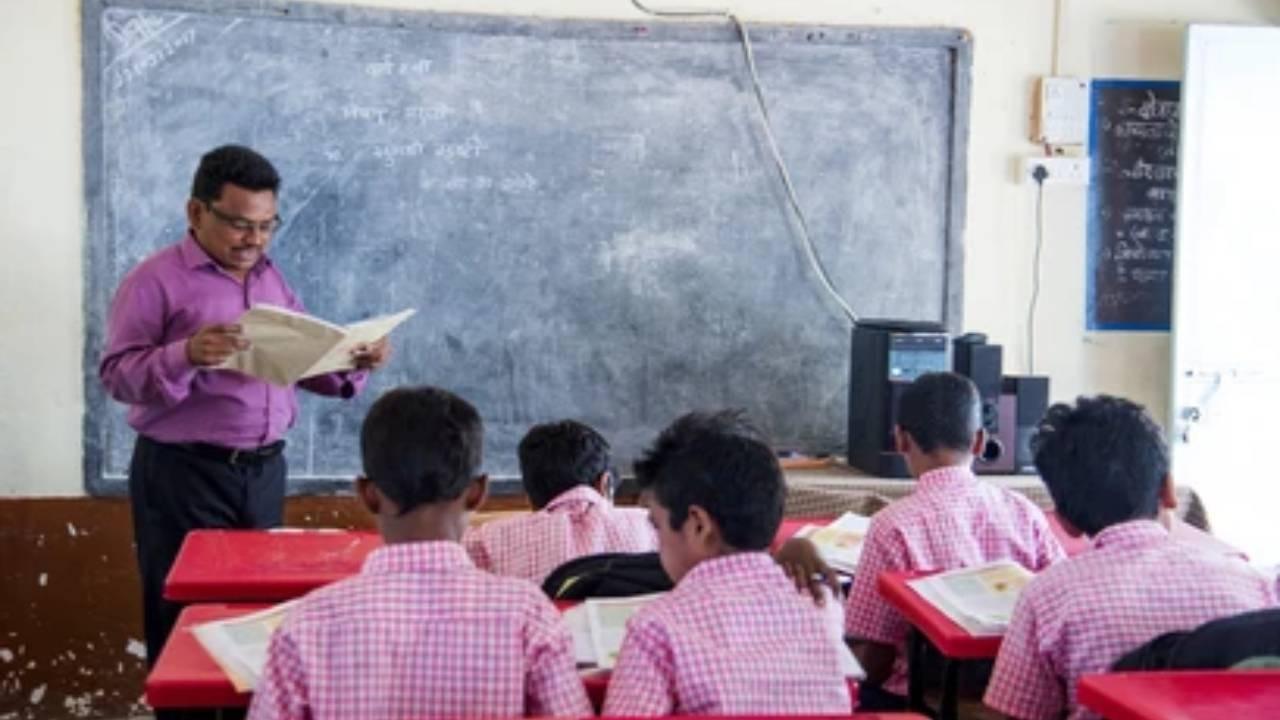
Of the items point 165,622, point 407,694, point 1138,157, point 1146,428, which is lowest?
point 165,622

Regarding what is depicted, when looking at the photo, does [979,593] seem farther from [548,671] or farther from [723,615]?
[548,671]

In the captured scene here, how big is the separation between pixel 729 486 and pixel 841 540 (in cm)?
126

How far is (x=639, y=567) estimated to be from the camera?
2.57 meters

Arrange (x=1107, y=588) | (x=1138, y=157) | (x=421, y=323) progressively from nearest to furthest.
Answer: (x=1107, y=588) → (x=421, y=323) → (x=1138, y=157)

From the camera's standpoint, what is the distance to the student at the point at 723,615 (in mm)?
1920

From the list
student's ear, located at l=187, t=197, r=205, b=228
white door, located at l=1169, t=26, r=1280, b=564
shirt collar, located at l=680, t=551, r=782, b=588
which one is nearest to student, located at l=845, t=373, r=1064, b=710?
shirt collar, located at l=680, t=551, r=782, b=588

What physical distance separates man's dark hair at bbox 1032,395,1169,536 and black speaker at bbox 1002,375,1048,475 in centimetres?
215

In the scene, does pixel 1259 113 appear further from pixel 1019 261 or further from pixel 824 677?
pixel 824 677

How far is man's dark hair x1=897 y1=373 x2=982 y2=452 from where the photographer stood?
3061 millimetres

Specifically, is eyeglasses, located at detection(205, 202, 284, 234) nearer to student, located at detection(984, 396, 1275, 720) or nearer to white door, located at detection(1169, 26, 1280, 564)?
student, located at detection(984, 396, 1275, 720)

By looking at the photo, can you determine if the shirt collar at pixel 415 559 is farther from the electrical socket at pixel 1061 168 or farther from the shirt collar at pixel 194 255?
the electrical socket at pixel 1061 168

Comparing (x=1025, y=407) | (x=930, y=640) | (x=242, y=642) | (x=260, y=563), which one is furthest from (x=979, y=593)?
(x=1025, y=407)

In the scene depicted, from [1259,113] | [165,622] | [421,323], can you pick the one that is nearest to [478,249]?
[421,323]

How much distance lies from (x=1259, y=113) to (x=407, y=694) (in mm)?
3711
